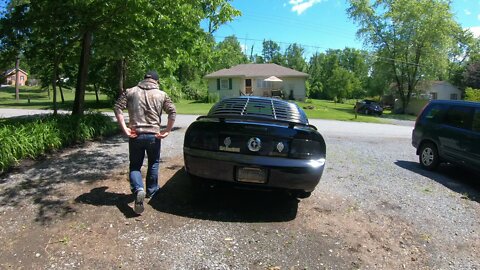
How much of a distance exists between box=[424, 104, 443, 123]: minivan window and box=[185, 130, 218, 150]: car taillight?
6.04 m

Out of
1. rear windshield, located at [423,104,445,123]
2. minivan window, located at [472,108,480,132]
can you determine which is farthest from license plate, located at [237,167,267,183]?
rear windshield, located at [423,104,445,123]

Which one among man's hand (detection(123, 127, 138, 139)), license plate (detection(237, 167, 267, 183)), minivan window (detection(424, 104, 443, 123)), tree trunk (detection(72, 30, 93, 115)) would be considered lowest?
license plate (detection(237, 167, 267, 183))

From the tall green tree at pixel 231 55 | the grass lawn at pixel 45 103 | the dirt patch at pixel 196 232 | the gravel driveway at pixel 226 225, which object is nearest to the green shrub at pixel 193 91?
the tall green tree at pixel 231 55

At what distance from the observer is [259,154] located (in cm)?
437

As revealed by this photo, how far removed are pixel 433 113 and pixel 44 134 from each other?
8.51 m

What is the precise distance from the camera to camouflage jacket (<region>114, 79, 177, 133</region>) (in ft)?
15.0

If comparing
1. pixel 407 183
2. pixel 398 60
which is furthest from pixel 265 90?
pixel 407 183

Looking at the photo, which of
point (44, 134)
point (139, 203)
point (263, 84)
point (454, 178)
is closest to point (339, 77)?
point (263, 84)

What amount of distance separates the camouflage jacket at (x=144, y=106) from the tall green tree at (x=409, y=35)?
41128mm

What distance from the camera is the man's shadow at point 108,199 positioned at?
459 centimetres

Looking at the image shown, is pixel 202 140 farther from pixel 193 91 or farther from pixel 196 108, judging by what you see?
pixel 193 91

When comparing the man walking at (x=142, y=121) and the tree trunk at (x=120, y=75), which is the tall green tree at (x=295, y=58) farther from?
the man walking at (x=142, y=121)

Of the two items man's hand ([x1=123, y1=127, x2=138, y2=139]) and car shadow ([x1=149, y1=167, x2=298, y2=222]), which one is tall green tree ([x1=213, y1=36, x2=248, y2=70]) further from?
man's hand ([x1=123, y1=127, x2=138, y2=139])

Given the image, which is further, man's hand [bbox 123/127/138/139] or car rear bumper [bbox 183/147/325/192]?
man's hand [bbox 123/127/138/139]
